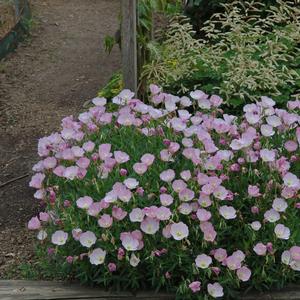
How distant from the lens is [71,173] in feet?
10.3

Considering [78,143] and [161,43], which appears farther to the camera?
[161,43]

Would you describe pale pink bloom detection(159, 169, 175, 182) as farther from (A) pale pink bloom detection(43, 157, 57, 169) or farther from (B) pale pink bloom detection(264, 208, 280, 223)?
(A) pale pink bloom detection(43, 157, 57, 169)

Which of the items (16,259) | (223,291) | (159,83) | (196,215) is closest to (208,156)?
(196,215)

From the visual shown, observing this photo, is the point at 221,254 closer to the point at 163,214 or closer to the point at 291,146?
the point at 163,214

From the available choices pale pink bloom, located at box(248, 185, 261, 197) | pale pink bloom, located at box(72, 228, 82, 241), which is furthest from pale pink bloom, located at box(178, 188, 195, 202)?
pale pink bloom, located at box(72, 228, 82, 241)

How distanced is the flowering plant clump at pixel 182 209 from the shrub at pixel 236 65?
105cm

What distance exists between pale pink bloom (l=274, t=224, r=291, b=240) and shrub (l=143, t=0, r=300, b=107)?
1597mm

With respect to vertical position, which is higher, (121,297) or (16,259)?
(121,297)

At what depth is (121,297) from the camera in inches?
117

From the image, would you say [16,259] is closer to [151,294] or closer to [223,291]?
[151,294]

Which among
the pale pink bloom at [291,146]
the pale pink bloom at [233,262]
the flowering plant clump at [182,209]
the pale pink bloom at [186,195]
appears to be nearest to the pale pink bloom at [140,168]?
the flowering plant clump at [182,209]

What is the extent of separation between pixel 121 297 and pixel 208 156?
748 millimetres

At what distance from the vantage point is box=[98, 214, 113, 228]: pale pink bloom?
284 cm

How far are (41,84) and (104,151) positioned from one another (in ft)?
12.2
